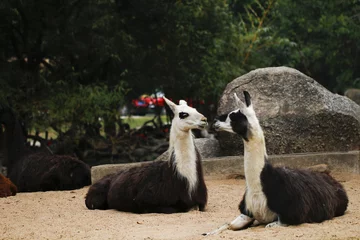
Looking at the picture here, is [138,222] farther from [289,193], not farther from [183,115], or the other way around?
[289,193]

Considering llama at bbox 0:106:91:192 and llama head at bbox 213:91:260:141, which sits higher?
llama head at bbox 213:91:260:141

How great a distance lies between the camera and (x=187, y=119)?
9.03 m

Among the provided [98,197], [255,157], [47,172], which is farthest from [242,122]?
[47,172]

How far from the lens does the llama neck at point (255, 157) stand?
726 cm

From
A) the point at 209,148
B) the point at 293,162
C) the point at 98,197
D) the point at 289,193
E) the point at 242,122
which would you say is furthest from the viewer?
the point at 209,148

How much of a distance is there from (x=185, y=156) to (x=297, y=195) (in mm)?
2106

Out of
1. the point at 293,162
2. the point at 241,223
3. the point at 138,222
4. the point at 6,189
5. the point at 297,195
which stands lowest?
the point at 6,189

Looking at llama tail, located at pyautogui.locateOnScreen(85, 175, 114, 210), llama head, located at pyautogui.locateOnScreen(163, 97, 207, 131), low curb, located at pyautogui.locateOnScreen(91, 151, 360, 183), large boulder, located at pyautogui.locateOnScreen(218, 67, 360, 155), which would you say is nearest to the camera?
llama head, located at pyautogui.locateOnScreen(163, 97, 207, 131)

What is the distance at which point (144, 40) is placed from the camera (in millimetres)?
16438

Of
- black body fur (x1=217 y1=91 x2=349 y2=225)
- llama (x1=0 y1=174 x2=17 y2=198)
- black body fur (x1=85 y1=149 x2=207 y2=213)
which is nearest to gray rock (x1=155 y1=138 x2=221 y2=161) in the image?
llama (x1=0 y1=174 x2=17 y2=198)

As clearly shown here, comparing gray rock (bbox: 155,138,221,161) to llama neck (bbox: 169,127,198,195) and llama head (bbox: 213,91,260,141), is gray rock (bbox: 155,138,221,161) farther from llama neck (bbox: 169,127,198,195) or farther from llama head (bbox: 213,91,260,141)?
llama head (bbox: 213,91,260,141)

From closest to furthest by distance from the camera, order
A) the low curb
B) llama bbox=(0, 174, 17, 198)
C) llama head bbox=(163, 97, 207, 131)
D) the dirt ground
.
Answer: the dirt ground
llama head bbox=(163, 97, 207, 131)
llama bbox=(0, 174, 17, 198)
the low curb

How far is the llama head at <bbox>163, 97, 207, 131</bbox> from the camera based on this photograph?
895 cm

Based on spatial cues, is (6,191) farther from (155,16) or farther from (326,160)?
(155,16)
